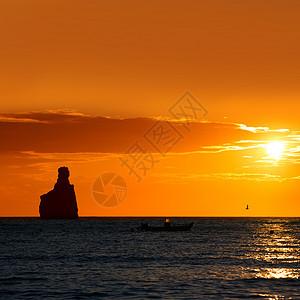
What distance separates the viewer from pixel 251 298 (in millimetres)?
44906

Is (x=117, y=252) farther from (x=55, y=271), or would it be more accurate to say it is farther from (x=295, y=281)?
(x=295, y=281)

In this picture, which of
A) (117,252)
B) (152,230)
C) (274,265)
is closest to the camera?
(274,265)

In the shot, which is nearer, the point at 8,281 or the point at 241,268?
the point at 8,281

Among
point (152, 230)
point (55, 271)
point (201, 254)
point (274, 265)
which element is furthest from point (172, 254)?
point (152, 230)

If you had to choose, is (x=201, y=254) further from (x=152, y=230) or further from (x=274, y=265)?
(x=152, y=230)

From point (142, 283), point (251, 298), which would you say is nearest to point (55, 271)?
point (142, 283)

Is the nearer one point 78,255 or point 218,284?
point 218,284

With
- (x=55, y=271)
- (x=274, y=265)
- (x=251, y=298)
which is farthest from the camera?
(x=274, y=265)

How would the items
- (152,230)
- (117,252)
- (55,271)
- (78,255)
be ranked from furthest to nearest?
(152,230) → (117,252) → (78,255) → (55,271)

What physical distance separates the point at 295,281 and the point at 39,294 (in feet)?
81.8

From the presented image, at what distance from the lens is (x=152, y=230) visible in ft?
580

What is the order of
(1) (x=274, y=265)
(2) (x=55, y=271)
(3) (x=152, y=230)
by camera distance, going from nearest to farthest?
(2) (x=55, y=271) < (1) (x=274, y=265) < (3) (x=152, y=230)

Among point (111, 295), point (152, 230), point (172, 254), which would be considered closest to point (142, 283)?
point (111, 295)

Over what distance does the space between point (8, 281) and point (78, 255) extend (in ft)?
101
